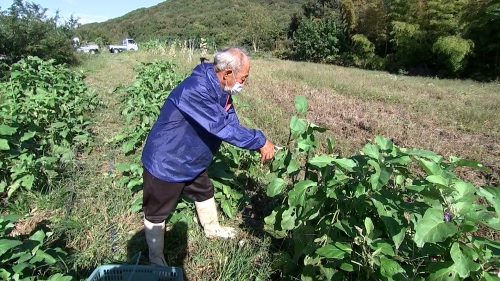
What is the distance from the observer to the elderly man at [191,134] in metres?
1.89

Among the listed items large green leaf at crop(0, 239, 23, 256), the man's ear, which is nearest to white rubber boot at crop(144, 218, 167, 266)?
large green leaf at crop(0, 239, 23, 256)

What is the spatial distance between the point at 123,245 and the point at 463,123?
6031 millimetres

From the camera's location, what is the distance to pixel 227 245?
7.92ft

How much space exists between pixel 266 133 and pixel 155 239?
2.78m

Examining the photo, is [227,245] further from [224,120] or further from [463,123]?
[463,123]

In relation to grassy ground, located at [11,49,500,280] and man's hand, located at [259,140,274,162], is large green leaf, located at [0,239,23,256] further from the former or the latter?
man's hand, located at [259,140,274,162]

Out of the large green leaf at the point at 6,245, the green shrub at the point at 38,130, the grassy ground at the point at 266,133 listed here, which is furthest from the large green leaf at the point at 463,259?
the green shrub at the point at 38,130

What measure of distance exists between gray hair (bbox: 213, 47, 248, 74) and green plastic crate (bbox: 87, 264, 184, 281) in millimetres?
1139

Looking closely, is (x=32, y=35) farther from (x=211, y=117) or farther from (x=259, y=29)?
(x=259, y=29)

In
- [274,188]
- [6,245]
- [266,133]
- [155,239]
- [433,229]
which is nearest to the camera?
[433,229]

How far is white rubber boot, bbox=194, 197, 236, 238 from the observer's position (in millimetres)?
2463

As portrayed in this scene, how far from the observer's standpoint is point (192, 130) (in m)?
1.99

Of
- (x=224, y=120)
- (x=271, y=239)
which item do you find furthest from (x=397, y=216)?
(x=271, y=239)

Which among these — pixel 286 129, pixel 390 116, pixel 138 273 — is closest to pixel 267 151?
pixel 138 273
